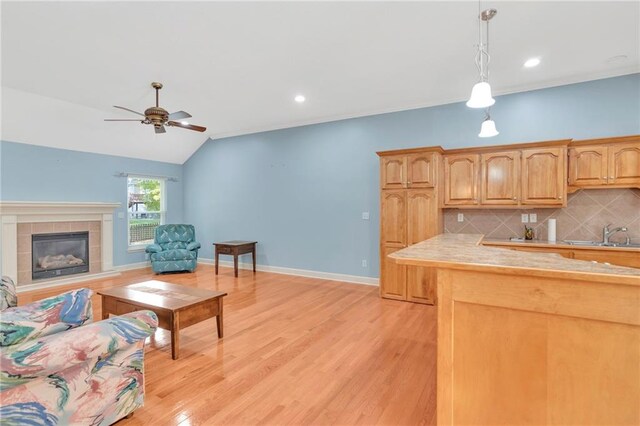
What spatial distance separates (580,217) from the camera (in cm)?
404

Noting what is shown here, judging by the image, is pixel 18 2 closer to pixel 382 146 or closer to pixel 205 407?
pixel 205 407

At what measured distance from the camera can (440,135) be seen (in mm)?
4867

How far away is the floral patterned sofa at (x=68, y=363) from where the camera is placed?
4.74ft

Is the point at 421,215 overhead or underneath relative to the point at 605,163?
underneath

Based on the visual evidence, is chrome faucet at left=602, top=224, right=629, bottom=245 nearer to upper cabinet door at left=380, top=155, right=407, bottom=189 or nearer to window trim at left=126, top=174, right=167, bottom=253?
upper cabinet door at left=380, top=155, right=407, bottom=189

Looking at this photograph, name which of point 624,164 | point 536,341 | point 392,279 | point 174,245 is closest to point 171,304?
point 536,341

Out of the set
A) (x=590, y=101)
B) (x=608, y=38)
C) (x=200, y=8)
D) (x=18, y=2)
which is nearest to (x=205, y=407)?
(x=200, y=8)

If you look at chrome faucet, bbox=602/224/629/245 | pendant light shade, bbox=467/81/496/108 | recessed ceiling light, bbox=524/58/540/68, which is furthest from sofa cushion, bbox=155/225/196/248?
chrome faucet, bbox=602/224/629/245

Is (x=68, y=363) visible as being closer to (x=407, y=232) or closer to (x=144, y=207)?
(x=407, y=232)

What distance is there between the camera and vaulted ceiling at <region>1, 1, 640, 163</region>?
2.77 meters

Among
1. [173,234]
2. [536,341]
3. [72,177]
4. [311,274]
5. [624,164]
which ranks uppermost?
[72,177]

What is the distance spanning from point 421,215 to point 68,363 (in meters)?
3.96

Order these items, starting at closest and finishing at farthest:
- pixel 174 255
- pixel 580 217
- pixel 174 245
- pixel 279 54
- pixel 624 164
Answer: pixel 279 54 < pixel 624 164 < pixel 580 217 < pixel 174 255 < pixel 174 245

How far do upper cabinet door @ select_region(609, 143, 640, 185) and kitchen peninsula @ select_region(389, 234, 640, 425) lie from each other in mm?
3008
